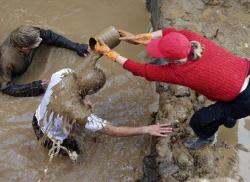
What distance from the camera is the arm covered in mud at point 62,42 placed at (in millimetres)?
5406

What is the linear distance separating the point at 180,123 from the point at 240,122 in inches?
22.8

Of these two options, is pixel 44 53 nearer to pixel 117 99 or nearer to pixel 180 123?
pixel 117 99

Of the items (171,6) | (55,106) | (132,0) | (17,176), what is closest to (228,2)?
(171,6)

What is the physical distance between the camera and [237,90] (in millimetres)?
3572

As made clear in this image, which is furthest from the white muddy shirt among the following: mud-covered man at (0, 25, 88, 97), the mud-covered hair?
the mud-covered hair

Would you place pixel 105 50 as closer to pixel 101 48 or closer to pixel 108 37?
pixel 101 48

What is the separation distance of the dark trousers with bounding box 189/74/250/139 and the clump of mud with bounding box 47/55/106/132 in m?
0.91

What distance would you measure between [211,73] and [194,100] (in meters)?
1.04

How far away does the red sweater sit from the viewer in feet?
11.6

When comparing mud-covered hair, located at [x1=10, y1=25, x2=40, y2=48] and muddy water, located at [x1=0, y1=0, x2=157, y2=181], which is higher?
mud-covered hair, located at [x1=10, y1=25, x2=40, y2=48]

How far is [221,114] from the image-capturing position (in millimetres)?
3754

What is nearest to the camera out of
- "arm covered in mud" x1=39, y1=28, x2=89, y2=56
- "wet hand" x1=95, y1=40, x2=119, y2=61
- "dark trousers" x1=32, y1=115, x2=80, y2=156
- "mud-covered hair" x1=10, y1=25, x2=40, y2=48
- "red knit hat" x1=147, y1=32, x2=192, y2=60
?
"red knit hat" x1=147, y1=32, x2=192, y2=60

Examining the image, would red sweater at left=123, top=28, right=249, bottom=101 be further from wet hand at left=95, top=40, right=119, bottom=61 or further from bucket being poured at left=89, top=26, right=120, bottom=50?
bucket being poured at left=89, top=26, right=120, bottom=50

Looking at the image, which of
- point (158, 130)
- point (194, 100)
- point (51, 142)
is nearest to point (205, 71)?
point (158, 130)
